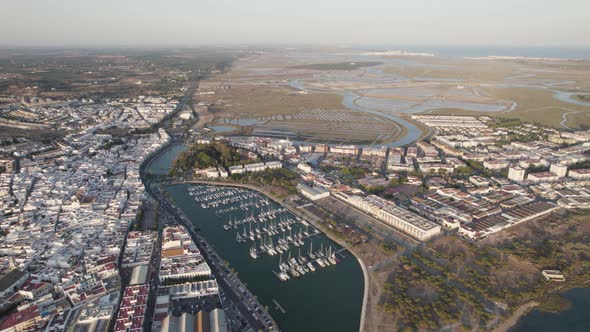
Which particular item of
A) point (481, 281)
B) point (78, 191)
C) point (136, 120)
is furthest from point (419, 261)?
point (136, 120)

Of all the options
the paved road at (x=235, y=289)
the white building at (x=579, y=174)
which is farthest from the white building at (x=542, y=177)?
the paved road at (x=235, y=289)

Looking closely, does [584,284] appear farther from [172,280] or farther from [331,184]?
[172,280]

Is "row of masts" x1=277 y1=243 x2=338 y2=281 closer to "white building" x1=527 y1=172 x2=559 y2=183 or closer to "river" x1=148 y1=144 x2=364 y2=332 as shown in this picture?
"river" x1=148 y1=144 x2=364 y2=332

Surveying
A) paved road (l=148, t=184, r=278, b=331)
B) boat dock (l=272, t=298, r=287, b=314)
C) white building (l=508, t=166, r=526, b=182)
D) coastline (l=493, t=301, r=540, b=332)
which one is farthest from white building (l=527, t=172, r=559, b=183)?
paved road (l=148, t=184, r=278, b=331)

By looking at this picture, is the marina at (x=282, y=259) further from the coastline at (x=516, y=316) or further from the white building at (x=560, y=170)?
the white building at (x=560, y=170)

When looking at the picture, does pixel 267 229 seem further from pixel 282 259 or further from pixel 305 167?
pixel 305 167

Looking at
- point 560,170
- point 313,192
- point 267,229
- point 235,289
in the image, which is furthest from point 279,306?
point 560,170
